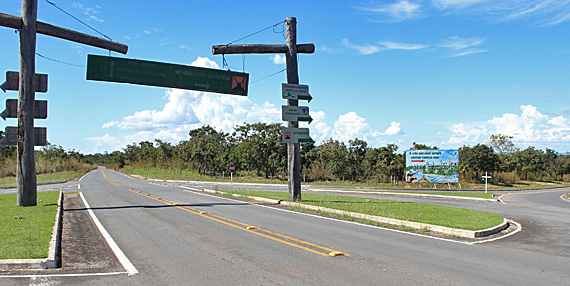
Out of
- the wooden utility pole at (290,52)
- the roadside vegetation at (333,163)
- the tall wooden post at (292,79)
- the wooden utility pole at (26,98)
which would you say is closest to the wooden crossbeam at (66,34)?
the wooden utility pole at (26,98)

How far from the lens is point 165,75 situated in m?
17.6

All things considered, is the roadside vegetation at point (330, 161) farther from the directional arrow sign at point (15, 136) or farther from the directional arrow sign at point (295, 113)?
the directional arrow sign at point (15, 136)

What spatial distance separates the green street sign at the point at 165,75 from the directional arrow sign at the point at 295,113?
100 inches

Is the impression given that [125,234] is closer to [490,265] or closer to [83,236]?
[83,236]

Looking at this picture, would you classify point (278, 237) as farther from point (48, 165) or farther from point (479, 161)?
point (48, 165)

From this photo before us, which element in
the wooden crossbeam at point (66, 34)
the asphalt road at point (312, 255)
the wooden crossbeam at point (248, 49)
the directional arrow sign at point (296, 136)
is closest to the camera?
the asphalt road at point (312, 255)

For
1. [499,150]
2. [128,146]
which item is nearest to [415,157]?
[499,150]

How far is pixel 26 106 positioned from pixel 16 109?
779 mm

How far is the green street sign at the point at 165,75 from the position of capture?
54.6ft

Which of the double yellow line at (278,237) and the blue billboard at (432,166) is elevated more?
the blue billboard at (432,166)

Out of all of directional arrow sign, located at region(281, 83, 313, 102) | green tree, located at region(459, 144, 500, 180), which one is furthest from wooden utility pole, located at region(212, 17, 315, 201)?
green tree, located at region(459, 144, 500, 180)

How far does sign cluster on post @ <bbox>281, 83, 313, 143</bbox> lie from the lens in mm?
18031

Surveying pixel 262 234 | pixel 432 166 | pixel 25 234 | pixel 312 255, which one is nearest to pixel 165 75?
pixel 25 234

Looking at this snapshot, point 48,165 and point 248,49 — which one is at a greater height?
point 248,49
